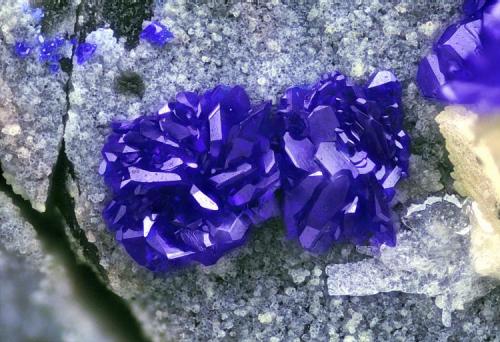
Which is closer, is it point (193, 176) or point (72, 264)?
point (193, 176)

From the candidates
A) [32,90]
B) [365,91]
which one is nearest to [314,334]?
[365,91]

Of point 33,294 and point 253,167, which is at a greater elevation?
point 253,167

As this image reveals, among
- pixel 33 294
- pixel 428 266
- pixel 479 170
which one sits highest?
pixel 479 170

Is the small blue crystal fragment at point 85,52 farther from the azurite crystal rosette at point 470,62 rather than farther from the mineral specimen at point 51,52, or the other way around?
the azurite crystal rosette at point 470,62

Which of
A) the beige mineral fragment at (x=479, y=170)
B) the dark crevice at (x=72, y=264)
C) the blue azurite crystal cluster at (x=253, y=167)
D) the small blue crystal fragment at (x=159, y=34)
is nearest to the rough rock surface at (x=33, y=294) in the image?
the dark crevice at (x=72, y=264)

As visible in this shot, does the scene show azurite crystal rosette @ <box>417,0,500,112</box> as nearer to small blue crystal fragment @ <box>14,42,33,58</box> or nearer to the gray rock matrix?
the gray rock matrix

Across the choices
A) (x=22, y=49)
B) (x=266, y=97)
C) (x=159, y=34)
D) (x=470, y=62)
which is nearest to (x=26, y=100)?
(x=22, y=49)

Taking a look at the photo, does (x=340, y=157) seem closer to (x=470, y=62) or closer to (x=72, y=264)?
(x=470, y=62)
